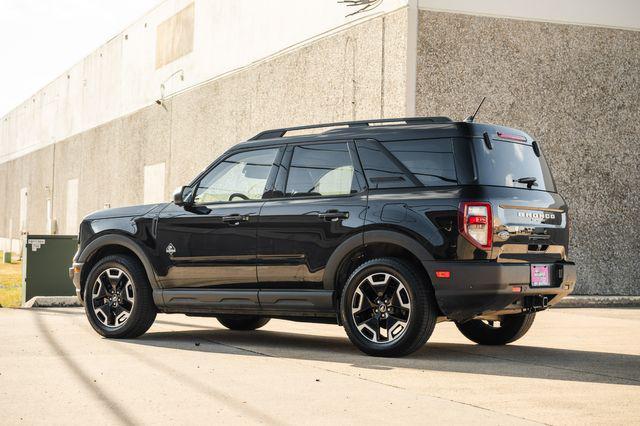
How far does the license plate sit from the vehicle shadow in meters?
0.65

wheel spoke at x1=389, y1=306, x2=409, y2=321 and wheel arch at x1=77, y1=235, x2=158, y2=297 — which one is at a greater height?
A: wheel arch at x1=77, y1=235, x2=158, y2=297

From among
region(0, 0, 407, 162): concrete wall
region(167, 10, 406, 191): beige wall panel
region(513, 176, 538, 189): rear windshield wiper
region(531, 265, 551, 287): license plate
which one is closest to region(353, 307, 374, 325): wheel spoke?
region(531, 265, 551, 287): license plate

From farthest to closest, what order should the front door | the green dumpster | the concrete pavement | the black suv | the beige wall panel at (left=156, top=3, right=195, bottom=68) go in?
the beige wall panel at (left=156, top=3, right=195, bottom=68), the green dumpster, the front door, the black suv, the concrete pavement

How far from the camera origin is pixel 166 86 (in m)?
26.6

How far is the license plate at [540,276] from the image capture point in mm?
8195

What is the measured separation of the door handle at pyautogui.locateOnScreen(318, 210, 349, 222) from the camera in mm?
8508

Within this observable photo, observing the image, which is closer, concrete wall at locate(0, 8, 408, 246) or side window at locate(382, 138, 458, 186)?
side window at locate(382, 138, 458, 186)

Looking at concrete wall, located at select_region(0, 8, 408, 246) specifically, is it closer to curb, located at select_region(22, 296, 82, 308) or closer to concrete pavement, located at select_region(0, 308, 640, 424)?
curb, located at select_region(22, 296, 82, 308)

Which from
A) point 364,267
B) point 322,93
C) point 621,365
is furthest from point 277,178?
point 322,93

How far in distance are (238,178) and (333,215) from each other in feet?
4.14

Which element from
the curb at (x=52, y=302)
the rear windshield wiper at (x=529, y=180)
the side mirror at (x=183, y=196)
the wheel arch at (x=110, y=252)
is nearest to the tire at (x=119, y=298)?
the wheel arch at (x=110, y=252)

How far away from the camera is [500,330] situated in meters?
9.67

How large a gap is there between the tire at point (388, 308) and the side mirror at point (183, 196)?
2.00m

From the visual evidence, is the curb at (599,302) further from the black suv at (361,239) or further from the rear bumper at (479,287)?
the rear bumper at (479,287)
